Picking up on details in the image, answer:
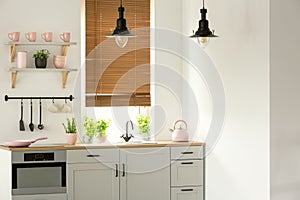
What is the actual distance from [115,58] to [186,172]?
1457 millimetres

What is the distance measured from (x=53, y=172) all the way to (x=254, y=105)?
6.69ft

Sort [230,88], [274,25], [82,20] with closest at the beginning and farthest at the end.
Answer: [274,25] → [230,88] → [82,20]

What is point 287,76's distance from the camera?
519 centimetres

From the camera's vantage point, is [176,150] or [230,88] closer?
[230,88]

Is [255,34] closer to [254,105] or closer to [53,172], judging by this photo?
[254,105]

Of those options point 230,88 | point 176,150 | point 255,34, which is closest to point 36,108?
point 176,150

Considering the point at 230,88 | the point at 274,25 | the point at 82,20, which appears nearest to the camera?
the point at 274,25

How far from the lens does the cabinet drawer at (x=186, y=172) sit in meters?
6.43

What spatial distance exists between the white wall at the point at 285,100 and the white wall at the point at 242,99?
63mm

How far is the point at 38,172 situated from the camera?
20.0 feet

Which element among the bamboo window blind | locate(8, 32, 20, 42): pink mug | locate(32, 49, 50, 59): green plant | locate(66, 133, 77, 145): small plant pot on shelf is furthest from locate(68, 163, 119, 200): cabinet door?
locate(8, 32, 20, 42): pink mug

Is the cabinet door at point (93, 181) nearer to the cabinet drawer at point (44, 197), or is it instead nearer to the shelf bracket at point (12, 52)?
the cabinet drawer at point (44, 197)

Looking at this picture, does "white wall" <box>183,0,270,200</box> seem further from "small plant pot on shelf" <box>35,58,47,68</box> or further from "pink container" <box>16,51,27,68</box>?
"pink container" <box>16,51,27,68</box>

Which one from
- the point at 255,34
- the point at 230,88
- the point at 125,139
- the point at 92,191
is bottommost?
Result: the point at 92,191
